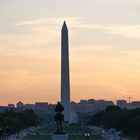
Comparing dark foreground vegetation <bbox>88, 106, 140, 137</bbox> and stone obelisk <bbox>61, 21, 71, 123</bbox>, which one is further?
stone obelisk <bbox>61, 21, 71, 123</bbox>

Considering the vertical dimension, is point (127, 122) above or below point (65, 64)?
below

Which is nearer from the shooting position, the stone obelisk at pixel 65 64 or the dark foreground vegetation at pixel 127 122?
the dark foreground vegetation at pixel 127 122

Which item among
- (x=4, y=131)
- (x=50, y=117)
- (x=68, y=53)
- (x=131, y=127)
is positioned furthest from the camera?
(x=50, y=117)

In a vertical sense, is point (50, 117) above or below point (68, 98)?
above

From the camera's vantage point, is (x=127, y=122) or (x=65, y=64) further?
(x=65, y=64)

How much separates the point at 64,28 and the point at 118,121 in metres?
12.3

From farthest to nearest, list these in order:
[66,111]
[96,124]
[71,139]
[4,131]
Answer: [96,124] < [66,111] < [4,131] < [71,139]

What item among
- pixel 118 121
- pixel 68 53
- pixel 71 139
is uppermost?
pixel 68 53

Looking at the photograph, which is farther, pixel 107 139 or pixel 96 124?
pixel 96 124

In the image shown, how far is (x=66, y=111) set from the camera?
3639 inches

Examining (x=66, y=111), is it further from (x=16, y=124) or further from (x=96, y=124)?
(x=96, y=124)

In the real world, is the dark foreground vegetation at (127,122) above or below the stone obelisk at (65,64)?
Answer: below

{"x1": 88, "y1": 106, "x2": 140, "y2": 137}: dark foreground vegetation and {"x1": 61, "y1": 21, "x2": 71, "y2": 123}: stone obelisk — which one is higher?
{"x1": 61, "y1": 21, "x2": 71, "y2": 123}: stone obelisk

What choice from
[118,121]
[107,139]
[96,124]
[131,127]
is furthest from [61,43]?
[96,124]
